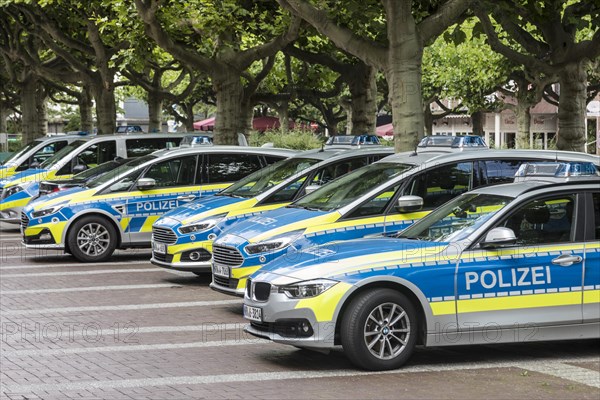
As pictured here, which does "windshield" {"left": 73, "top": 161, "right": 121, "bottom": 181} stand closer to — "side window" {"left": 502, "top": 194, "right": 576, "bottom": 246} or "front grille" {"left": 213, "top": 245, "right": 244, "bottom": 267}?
"front grille" {"left": 213, "top": 245, "right": 244, "bottom": 267}

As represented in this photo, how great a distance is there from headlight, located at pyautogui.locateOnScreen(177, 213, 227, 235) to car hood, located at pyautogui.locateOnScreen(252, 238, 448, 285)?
461 cm

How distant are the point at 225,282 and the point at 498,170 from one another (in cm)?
336

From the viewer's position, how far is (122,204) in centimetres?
1692

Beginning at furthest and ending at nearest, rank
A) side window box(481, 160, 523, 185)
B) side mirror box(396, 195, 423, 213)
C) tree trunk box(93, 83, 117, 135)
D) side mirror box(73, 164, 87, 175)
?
tree trunk box(93, 83, 117, 135) → side mirror box(73, 164, 87, 175) → side window box(481, 160, 523, 185) → side mirror box(396, 195, 423, 213)

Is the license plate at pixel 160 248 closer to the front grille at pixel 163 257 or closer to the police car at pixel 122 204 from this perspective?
the front grille at pixel 163 257

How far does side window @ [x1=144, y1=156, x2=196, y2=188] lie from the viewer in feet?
56.2

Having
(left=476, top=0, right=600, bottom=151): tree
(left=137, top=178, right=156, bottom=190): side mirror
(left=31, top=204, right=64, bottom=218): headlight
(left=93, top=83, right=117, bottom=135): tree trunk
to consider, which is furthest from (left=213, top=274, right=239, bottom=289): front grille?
(left=93, top=83, right=117, bottom=135): tree trunk

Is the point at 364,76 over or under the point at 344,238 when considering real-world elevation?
over

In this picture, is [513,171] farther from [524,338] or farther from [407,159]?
[524,338]

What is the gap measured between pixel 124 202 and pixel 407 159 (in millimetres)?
6159

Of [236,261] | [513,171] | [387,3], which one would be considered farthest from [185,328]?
[387,3]

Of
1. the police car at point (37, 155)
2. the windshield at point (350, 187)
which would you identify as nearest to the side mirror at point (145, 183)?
the windshield at point (350, 187)

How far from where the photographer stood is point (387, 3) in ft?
54.4

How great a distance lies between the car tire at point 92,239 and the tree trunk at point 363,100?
9.15m
